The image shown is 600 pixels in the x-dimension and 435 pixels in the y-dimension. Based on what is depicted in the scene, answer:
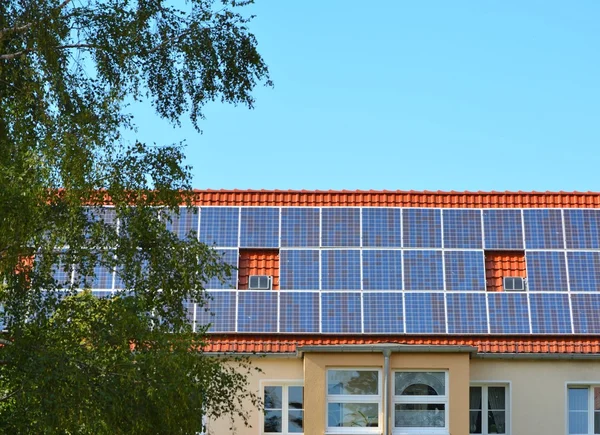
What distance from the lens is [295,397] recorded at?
2358cm

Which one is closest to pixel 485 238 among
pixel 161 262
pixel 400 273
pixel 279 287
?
pixel 400 273

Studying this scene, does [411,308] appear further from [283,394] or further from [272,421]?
[272,421]

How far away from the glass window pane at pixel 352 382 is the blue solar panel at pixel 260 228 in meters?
3.49

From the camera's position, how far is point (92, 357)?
1437 cm

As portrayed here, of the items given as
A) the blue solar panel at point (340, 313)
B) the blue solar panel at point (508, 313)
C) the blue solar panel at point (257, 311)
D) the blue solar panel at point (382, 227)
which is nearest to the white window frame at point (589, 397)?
the blue solar panel at point (508, 313)

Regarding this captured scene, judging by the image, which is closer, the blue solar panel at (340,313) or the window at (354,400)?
the window at (354,400)

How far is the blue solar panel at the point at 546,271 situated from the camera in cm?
2458

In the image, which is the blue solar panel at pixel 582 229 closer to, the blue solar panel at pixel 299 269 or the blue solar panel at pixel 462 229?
the blue solar panel at pixel 462 229

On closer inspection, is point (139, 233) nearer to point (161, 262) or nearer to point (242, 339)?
point (161, 262)

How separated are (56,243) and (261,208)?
1039 centimetres

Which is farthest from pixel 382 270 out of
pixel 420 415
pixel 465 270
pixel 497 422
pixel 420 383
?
pixel 497 422

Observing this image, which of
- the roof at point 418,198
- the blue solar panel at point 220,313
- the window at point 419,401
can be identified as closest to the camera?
the window at point 419,401

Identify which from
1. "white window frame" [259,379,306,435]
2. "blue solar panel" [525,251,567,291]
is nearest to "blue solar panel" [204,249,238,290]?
"white window frame" [259,379,306,435]

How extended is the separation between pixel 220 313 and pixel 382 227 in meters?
4.09
